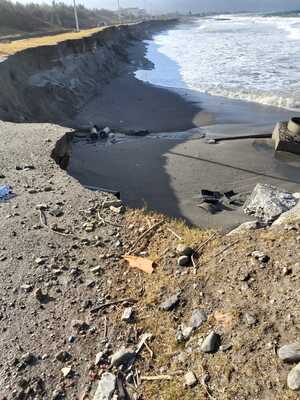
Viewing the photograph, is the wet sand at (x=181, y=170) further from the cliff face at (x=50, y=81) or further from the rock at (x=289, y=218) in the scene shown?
the cliff face at (x=50, y=81)

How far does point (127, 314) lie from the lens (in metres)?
4.33

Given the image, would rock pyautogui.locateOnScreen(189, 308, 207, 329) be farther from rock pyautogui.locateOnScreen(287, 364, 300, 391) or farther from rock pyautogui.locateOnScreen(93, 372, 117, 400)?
rock pyautogui.locateOnScreen(287, 364, 300, 391)

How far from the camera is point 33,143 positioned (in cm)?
868

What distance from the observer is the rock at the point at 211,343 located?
371cm

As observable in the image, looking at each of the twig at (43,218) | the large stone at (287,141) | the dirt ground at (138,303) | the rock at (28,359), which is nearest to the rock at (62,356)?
the dirt ground at (138,303)

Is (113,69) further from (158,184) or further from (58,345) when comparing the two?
(58,345)

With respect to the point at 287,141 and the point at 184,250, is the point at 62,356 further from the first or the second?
the point at 287,141

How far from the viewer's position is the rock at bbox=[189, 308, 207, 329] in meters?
4.02

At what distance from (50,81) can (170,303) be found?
16202 millimetres

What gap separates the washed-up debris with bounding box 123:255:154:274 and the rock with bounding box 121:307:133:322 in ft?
2.03

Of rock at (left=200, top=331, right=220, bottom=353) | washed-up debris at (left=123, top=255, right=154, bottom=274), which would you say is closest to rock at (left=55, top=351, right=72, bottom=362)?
rock at (left=200, top=331, right=220, bottom=353)

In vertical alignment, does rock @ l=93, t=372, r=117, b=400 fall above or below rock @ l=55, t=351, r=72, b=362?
below

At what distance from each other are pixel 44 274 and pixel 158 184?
5.40m

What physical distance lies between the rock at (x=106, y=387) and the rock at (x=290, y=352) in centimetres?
136
